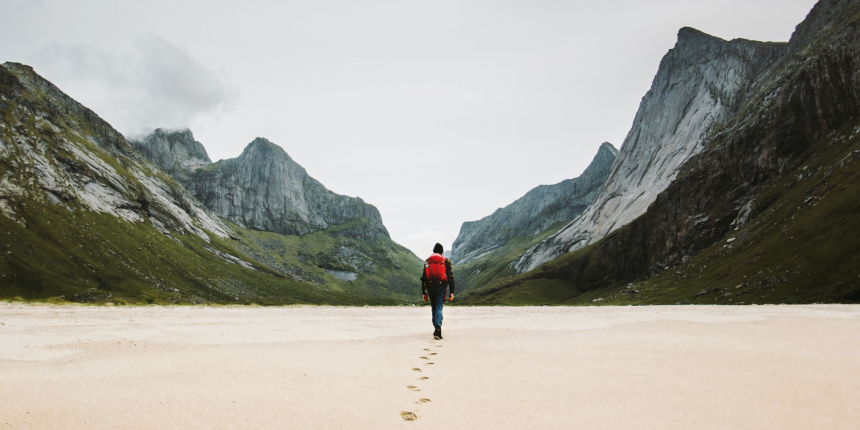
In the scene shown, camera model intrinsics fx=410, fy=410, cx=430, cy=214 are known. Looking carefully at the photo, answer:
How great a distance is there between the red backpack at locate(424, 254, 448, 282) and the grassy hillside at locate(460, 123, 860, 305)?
52515 mm

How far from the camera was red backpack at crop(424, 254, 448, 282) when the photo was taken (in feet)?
57.7

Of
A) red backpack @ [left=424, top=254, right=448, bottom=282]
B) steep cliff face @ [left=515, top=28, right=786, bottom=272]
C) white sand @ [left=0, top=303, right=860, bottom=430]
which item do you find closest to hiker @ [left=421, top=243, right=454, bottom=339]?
red backpack @ [left=424, top=254, right=448, bottom=282]

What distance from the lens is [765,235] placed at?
7938 cm

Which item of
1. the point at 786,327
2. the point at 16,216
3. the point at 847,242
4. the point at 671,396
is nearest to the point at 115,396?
the point at 671,396

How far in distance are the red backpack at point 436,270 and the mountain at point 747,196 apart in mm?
53733

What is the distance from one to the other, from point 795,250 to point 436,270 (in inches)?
2936

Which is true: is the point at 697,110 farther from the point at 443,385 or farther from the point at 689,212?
the point at 443,385

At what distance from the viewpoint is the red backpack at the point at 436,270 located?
17602mm

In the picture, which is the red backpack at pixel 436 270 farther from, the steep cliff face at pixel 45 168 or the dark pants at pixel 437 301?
the steep cliff face at pixel 45 168

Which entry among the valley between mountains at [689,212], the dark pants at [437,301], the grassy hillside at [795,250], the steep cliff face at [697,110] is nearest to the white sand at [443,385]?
the dark pants at [437,301]

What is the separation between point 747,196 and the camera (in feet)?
354

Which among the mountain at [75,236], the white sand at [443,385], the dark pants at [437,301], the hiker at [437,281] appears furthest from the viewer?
the mountain at [75,236]

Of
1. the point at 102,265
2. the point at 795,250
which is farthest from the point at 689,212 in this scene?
the point at 102,265

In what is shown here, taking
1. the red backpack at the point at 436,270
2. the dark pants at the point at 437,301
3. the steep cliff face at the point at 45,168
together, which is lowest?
the dark pants at the point at 437,301
